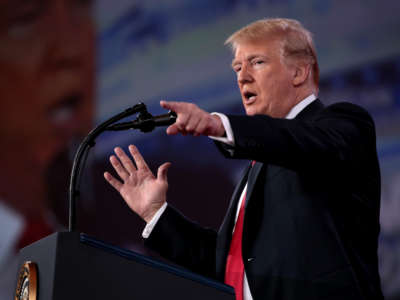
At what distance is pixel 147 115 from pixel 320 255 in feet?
2.03

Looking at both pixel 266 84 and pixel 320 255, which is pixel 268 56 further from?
pixel 320 255

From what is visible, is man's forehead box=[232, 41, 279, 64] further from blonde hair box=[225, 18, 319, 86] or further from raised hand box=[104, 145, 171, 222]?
raised hand box=[104, 145, 171, 222]

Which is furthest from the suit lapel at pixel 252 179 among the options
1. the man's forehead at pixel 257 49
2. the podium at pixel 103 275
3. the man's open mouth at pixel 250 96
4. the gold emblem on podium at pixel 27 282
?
the gold emblem on podium at pixel 27 282

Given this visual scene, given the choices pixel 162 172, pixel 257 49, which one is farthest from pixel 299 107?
pixel 162 172

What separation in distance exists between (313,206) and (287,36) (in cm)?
67

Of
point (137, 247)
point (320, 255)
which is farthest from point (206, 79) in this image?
point (320, 255)

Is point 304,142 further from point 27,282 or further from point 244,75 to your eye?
point 27,282

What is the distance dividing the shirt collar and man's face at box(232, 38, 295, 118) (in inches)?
0.8

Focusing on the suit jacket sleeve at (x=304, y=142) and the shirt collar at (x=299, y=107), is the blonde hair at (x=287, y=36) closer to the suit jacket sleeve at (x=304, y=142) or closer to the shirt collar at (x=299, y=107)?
the shirt collar at (x=299, y=107)

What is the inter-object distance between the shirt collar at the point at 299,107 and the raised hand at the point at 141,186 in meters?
0.46

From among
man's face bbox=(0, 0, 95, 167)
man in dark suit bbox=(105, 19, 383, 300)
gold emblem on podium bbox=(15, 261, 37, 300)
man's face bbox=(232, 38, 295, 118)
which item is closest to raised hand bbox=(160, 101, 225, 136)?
man in dark suit bbox=(105, 19, 383, 300)

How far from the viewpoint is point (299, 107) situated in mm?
1904

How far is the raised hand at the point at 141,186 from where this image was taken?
185 cm

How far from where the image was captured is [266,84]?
192cm
